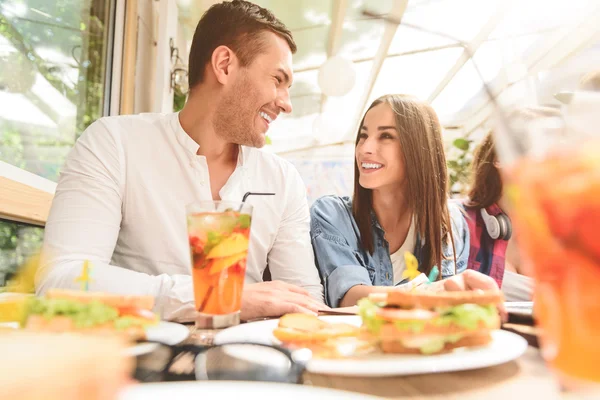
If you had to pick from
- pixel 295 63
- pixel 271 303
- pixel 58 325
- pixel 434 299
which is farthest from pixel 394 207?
pixel 295 63

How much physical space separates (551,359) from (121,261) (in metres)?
1.74

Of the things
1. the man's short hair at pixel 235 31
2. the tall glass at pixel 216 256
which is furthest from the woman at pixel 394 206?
the tall glass at pixel 216 256

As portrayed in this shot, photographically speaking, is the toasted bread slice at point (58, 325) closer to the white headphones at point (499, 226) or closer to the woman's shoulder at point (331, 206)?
the woman's shoulder at point (331, 206)

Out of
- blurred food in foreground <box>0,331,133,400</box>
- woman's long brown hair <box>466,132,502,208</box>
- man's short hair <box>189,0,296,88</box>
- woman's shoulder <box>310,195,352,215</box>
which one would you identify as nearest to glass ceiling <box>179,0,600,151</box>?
woman's long brown hair <box>466,132,502,208</box>

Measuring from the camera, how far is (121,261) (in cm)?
183

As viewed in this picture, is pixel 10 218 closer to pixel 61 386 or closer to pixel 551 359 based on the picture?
pixel 61 386

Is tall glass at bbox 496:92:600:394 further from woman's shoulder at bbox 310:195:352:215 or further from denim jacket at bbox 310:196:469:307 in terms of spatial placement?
woman's shoulder at bbox 310:195:352:215

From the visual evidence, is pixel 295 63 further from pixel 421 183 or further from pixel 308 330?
pixel 308 330

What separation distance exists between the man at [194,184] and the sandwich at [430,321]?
0.49m

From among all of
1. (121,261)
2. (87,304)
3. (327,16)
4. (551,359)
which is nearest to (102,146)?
(121,261)

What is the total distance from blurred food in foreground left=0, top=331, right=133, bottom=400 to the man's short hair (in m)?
1.98

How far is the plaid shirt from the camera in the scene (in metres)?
2.55

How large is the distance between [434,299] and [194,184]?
1.36 metres

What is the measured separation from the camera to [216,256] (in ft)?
2.89
